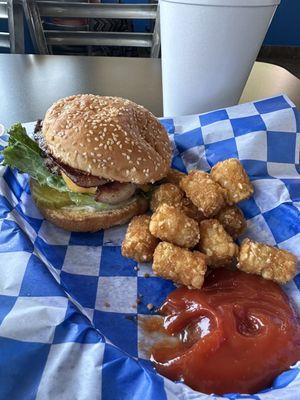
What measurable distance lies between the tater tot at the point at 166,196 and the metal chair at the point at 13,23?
2.13m

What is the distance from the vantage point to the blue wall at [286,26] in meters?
6.07

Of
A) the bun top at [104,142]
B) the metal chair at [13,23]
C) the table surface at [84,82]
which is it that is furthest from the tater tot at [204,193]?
the metal chair at [13,23]

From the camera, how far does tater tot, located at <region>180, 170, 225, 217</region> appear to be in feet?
4.57

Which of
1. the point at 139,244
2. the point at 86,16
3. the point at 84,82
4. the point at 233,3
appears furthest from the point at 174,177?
the point at 86,16

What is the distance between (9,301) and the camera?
1016 mm

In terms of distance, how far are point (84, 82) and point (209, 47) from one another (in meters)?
1.09

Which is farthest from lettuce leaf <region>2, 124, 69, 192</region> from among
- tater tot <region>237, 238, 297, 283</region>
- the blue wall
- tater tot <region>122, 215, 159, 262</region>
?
the blue wall

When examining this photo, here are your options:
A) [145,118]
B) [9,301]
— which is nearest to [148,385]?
[9,301]

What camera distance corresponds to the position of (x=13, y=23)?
2.96m

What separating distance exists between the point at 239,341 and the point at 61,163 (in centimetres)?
80

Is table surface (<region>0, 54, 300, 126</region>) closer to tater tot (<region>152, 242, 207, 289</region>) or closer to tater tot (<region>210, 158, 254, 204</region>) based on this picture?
tater tot (<region>210, 158, 254, 204</region>)

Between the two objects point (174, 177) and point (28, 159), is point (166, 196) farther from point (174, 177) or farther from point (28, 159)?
point (28, 159)

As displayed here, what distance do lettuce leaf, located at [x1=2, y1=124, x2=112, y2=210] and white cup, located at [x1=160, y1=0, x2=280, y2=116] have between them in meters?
0.65

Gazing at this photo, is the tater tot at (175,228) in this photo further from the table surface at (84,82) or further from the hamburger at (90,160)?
the table surface at (84,82)
